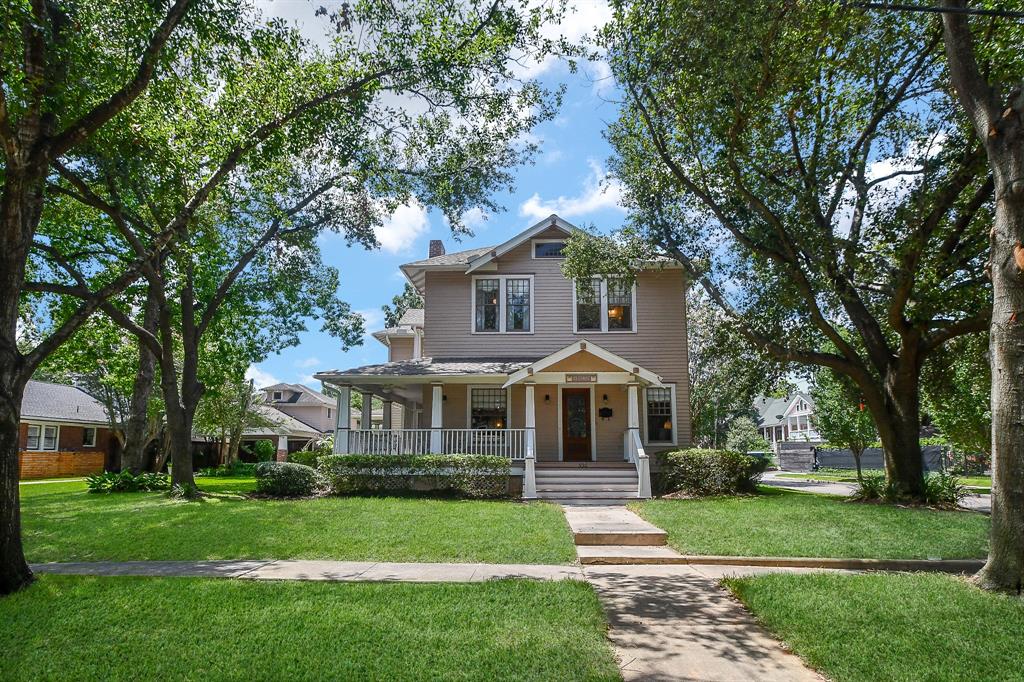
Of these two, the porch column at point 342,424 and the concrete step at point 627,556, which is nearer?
the concrete step at point 627,556

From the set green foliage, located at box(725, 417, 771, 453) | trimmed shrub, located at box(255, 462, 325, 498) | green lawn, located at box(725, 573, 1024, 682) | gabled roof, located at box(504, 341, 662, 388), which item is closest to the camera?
green lawn, located at box(725, 573, 1024, 682)

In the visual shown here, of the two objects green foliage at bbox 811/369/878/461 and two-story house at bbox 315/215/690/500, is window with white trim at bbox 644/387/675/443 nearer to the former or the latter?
two-story house at bbox 315/215/690/500

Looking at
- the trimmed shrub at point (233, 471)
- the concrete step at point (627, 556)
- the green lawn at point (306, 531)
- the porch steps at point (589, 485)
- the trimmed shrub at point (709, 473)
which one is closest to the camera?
the concrete step at point (627, 556)

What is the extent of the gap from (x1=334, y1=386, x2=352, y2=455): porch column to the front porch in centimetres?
3

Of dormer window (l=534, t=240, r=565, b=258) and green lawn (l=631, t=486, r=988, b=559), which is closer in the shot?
green lawn (l=631, t=486, r=988, b=559)

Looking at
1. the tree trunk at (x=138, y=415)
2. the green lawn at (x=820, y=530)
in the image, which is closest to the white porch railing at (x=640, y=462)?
the green lawn at (x=820, y=530)

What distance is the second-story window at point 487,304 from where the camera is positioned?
717 inches

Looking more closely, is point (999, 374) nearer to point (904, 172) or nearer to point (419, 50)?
point (904, 172)

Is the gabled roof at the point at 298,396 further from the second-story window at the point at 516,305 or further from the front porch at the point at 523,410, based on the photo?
the second-story window at the point at 516,305

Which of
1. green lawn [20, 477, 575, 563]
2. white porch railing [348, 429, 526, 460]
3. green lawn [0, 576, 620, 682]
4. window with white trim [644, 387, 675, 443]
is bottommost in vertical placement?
green lawn [20, 477, 575, 563]

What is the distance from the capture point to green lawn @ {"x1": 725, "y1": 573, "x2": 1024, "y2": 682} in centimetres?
406

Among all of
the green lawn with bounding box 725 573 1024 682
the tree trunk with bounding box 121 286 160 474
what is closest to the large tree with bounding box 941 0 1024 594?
the green lawn with bounding box 725 573 1024 682

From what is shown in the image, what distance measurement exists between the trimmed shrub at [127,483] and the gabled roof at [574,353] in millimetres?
11734

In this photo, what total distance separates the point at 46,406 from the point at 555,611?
32.1 metres
